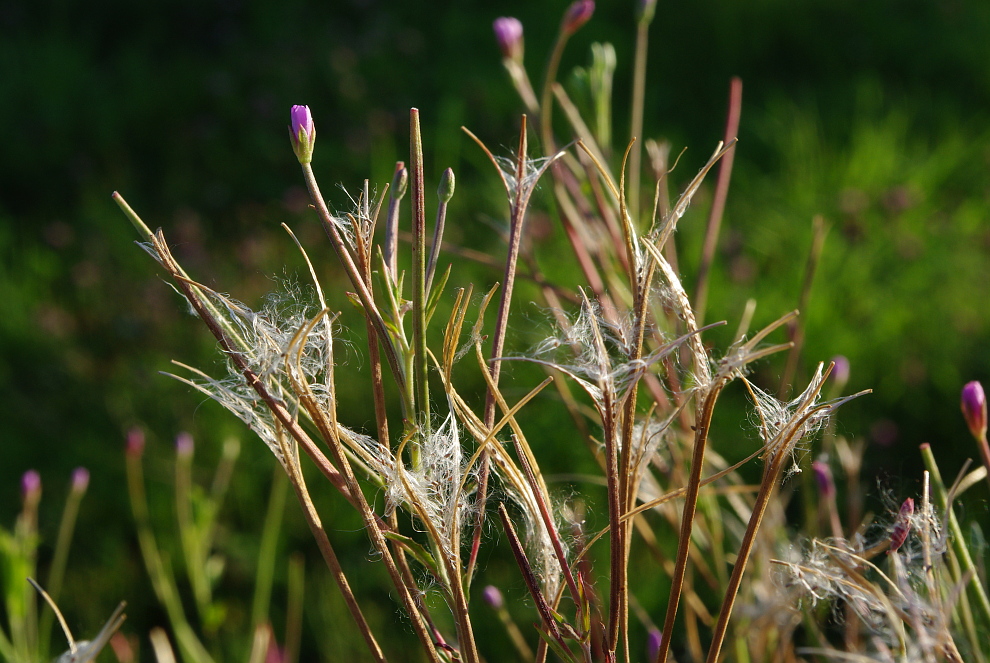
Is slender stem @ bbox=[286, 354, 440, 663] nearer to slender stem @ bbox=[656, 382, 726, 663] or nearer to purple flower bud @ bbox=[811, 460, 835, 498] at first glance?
slender stem @ bbox=[656, 382, 726, 663]

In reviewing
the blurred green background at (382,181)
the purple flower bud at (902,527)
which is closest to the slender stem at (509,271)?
the purple flower bud at (902,527)

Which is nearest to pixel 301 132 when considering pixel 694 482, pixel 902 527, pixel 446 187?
pixel 446 187

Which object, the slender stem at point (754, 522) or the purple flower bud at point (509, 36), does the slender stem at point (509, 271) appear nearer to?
the slender stem at point (754, 522)

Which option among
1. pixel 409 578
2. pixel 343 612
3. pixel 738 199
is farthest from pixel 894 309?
pixel 409 578

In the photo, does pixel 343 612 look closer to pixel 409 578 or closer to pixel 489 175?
pixel 409 578

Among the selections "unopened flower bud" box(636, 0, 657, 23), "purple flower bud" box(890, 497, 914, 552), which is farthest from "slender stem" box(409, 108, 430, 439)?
"unopened flower bud" box(636, 0, 657, 23)

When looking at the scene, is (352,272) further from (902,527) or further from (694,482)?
(902,527)
